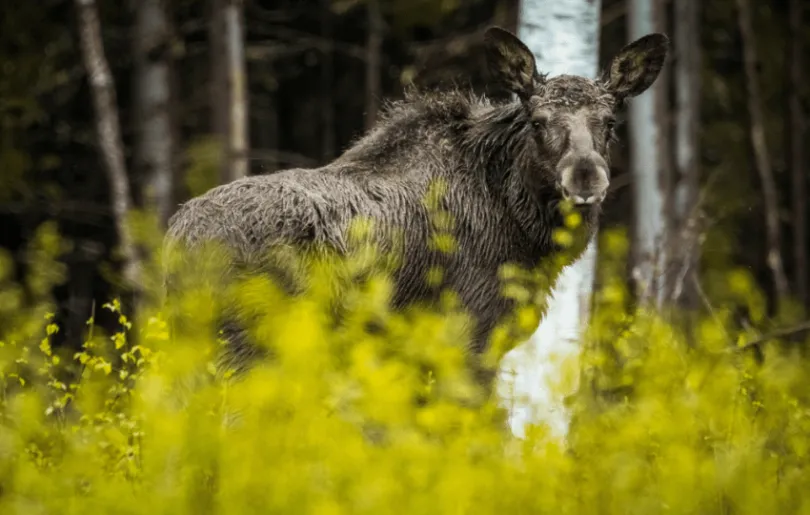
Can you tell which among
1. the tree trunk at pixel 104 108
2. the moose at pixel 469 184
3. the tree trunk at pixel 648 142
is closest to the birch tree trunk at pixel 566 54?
the moose at pixel 469 184

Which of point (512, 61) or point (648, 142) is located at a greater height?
point (512, 61)

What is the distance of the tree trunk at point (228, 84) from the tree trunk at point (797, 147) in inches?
338

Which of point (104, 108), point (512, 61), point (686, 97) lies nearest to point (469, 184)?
point (512, 61)

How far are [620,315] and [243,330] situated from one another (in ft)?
7.57

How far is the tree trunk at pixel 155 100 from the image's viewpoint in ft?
55.7

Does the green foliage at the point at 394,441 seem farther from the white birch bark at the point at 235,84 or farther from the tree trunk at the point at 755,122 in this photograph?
the tree trunk at the point at 755,122

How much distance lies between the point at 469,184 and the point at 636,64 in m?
1.32

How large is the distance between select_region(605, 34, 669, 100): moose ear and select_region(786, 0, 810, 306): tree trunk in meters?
12.5

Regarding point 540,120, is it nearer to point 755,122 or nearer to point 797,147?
point 755,122

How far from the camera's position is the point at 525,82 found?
837 cm

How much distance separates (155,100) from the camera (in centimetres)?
1730

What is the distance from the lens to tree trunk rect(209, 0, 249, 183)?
17.9 meters

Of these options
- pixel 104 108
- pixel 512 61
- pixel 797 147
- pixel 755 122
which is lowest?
pixel 797 147

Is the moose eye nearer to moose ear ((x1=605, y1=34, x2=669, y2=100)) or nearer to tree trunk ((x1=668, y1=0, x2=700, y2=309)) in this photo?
moose ear ((x1=605, y1=34, x2=669, y2=100))
